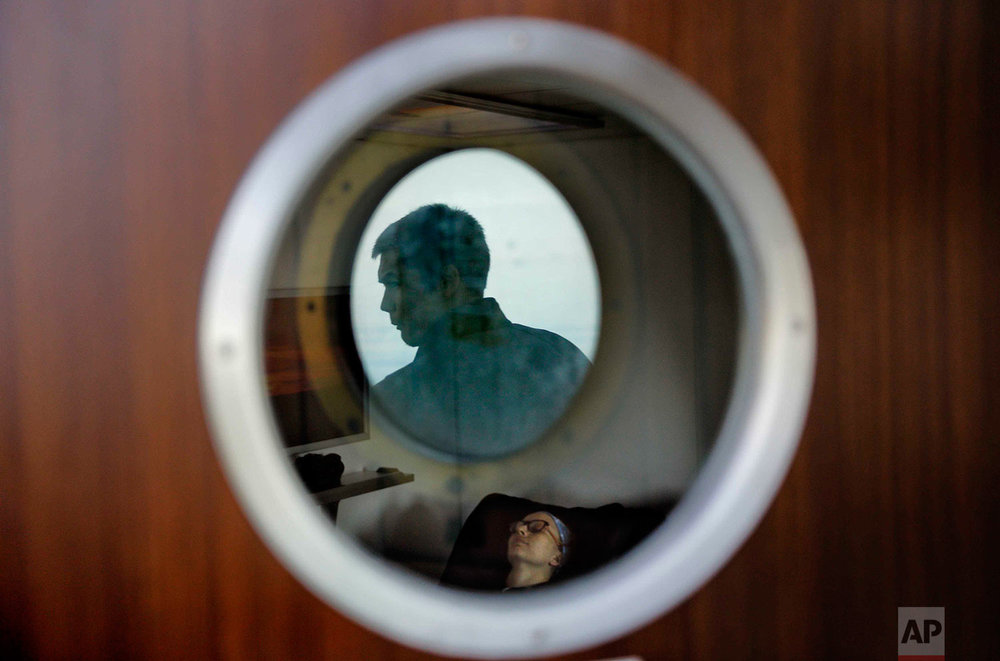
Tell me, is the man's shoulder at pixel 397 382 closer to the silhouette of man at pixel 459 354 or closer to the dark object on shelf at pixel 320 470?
the silhouette of man at pixel 459 354

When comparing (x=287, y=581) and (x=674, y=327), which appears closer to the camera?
(x=287, y=581)

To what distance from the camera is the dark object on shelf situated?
5.34 ft

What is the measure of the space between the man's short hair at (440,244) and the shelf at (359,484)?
42 centimetres

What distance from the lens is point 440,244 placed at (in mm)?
1840

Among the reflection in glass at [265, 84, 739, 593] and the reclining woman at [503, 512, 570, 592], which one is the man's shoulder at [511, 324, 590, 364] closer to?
the reflection in glass at [265, 84, 739, 593]

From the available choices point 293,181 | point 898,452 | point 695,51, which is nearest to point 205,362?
point 293,181

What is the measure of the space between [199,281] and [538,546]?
1.01m

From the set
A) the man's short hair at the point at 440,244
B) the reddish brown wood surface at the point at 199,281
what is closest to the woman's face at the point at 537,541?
the man's short hair at the point at 440,244

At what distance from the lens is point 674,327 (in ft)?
4.87

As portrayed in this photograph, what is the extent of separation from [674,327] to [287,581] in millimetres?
844

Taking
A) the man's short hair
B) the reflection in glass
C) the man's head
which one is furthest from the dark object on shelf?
the man's short hair

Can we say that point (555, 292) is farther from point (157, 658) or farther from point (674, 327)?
point (157, 658)

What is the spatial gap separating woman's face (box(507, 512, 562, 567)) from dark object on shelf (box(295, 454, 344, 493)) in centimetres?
34

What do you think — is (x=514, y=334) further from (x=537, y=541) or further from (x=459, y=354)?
(x=537, y=541)
